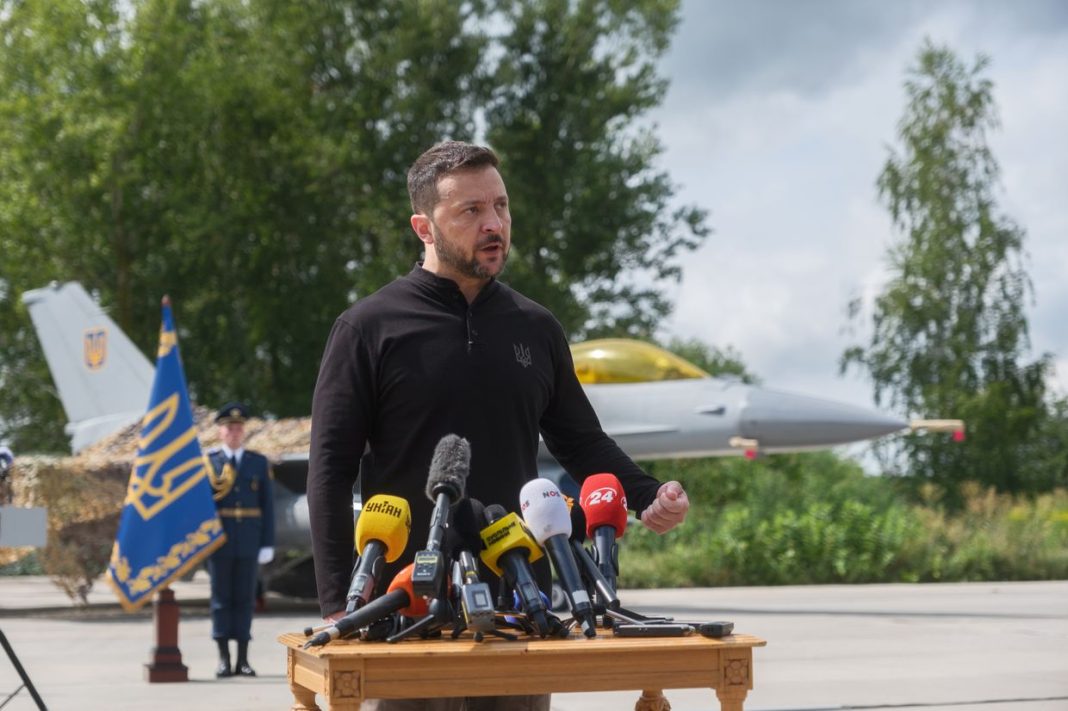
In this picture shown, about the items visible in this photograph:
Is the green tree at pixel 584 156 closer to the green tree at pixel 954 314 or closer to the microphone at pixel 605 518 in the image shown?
the green tree at pixel 954 314

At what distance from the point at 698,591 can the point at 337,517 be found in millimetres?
15955

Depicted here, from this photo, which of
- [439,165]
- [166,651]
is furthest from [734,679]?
[166,651]

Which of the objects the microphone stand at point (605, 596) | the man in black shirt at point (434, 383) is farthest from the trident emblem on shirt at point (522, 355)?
the microphone stand at point (605, 596)

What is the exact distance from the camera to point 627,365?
1452 cm

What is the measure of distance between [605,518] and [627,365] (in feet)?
37.8

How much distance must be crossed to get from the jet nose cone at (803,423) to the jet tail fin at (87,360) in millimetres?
9050

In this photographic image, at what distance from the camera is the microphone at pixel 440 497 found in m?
2.66

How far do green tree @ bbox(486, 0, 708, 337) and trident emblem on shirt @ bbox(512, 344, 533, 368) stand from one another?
28.0 metres

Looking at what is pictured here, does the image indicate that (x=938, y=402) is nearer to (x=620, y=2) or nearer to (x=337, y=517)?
(x=620, y=2)

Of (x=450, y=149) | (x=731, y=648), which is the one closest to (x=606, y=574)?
(x=731, y=648)

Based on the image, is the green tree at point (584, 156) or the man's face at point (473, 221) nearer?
the man's face at point (473, 221)

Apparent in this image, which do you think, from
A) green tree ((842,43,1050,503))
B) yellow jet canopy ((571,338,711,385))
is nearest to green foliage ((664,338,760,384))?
green tree ((842,43,1050,503))

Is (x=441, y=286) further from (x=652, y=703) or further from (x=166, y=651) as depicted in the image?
(x=166, y=651)

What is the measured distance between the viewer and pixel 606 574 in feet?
9.82
